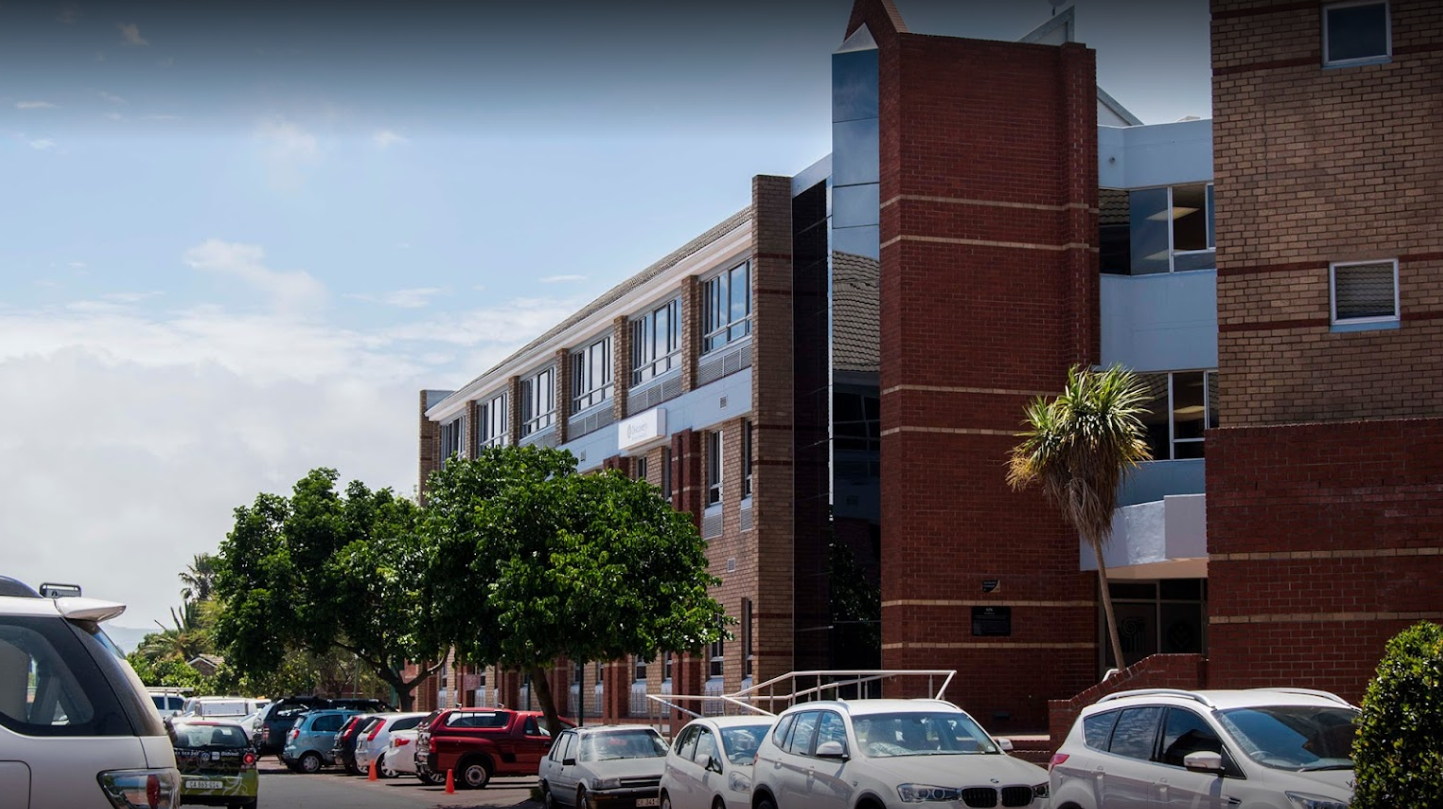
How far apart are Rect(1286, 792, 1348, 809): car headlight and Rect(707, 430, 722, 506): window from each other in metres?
26.9

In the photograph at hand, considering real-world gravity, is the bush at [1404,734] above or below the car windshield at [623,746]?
above

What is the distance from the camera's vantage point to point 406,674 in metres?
62.6

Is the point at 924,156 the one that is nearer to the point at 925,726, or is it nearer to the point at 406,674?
the point at 925,726

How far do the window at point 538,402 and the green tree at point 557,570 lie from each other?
60.8ft

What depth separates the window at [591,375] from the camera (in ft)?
149

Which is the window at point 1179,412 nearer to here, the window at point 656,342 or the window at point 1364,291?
the window at point 1364,291

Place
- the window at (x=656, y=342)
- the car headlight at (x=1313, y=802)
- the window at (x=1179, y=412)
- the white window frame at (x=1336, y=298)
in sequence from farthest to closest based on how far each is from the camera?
1. the window at (x=656, y=342)
2. the window at (x=1179, y=412)
3. the white window frame at (x=1336, y=298)
4. the car headlight at (x=1313, y=802)

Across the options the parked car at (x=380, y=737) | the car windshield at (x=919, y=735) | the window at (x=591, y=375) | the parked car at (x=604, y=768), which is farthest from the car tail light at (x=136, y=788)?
the window at (x=591, y=375)

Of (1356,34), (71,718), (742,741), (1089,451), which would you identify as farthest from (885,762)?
(1356,34)

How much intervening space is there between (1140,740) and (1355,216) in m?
10.2

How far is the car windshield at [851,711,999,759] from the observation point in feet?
52.5

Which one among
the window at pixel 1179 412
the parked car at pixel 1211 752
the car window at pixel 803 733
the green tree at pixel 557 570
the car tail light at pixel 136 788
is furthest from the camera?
the window at pixel 1179 412

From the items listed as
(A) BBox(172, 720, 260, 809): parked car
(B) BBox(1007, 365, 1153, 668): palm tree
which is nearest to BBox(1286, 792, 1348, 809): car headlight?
(B) BBox(1007, 365, 1153, 668): palm tree

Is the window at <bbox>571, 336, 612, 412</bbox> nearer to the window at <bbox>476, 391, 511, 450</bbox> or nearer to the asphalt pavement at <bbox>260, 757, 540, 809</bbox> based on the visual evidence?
the window at <bbox>476, 391, 511, 450</bbox>
